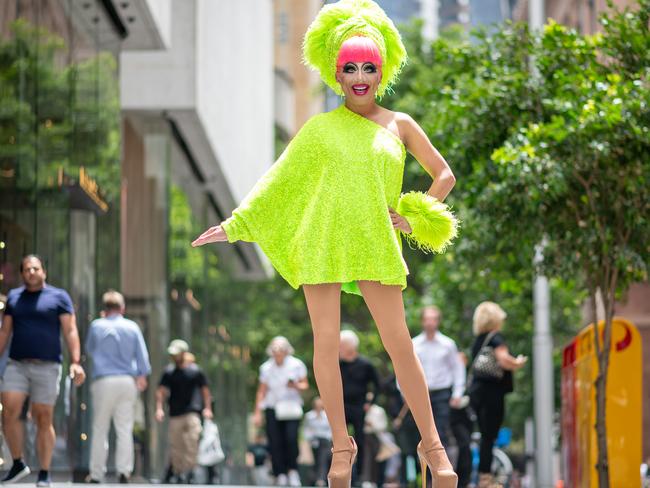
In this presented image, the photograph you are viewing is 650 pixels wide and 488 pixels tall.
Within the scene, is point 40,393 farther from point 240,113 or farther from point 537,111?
point 240,113

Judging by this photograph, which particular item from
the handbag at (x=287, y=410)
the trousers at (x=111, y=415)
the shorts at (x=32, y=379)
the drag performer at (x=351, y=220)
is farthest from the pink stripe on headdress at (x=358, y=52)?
the handbag at (x=287, y=410)

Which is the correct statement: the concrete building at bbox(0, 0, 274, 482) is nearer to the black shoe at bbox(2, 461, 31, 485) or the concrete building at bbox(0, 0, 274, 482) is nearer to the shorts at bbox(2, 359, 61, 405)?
the shorts at bbox(2, 359, 61, 405)

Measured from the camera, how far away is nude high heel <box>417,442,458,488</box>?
623cm

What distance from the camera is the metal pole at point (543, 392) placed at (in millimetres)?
24297

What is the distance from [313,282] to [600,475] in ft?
16.9

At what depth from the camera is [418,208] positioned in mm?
6688

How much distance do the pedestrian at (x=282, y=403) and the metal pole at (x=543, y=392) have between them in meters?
8.38

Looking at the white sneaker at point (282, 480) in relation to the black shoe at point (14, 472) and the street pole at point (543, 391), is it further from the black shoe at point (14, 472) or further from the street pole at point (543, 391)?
the street pole at point (543, 391)

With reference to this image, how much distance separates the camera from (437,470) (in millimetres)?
6293

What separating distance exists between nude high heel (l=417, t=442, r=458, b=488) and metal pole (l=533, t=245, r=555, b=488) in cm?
1774

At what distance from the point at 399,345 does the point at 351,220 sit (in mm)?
618

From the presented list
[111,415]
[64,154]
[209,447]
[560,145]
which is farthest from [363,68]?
[209,447]

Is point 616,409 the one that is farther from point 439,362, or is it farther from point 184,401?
point 184,401

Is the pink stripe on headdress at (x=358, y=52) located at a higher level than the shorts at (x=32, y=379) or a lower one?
higher
